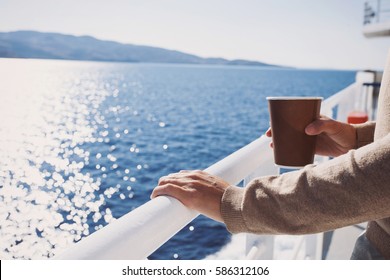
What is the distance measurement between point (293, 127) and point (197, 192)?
0.88 feet

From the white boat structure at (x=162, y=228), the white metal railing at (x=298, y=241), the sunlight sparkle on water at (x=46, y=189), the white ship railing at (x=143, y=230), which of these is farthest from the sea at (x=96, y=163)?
the white ship railing at (x=143, y=230)

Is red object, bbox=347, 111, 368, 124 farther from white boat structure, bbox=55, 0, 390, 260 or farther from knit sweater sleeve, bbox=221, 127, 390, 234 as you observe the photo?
knit sweater sleeve, bbox=221, 127, 390, 234

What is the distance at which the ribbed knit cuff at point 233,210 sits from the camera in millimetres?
557

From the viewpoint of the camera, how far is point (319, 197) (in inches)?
19.8

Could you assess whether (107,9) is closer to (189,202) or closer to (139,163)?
(139,163)

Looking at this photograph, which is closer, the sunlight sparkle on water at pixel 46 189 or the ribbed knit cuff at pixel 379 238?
the ribbed knit cuff at pixel 379 238

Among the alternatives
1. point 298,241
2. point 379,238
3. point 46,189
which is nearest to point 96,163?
point 46,189

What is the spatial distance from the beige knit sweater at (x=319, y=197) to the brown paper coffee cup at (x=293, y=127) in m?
0.21

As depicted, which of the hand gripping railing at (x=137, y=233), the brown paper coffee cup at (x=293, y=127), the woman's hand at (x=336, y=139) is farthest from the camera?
the woman's hand at (x=336, y=139)

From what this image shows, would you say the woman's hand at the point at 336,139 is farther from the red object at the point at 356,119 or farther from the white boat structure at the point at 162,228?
the red object at the point at 356,119

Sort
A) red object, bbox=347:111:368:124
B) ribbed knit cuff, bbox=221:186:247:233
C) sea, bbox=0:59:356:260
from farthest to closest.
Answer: sea, bbox=0:59:356:260 → red object, bbox=347:111:368:124 → ribbed knit cuff, bbox=221:186:247:233

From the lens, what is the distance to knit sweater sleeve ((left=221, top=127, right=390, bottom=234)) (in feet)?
1.58

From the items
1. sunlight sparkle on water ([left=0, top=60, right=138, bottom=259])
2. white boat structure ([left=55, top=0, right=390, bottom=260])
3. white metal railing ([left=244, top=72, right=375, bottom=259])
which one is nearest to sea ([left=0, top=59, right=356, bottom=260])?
sunlight sparkle on water ([left=0, top=60, right=138, bottom=259])

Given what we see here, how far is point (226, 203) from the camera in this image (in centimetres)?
57
